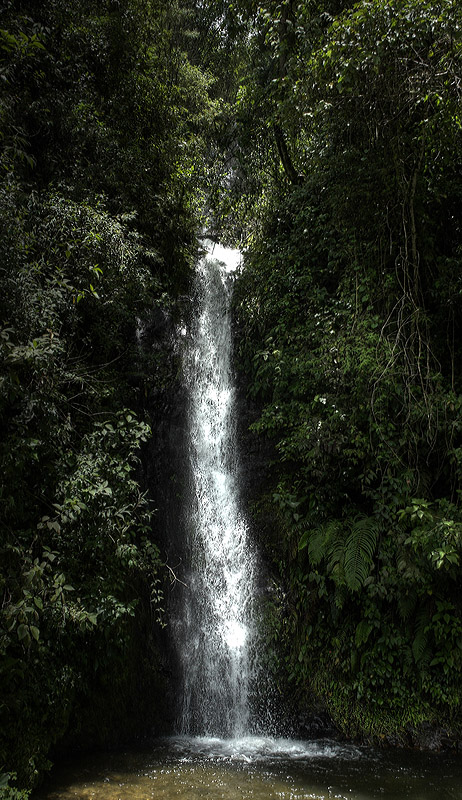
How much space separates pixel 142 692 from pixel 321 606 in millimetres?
2585

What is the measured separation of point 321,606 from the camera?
6820 millimetres

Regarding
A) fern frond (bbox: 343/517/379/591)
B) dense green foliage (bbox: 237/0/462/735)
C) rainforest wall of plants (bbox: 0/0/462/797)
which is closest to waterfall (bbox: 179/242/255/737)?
rainforest wall of plants (bbox: 0/0/462/797)

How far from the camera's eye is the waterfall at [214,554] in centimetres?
677

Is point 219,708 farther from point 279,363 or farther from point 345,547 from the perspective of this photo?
point 279,363

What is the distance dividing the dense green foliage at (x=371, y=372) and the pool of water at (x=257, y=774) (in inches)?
23.1

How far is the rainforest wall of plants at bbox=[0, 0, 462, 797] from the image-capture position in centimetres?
525

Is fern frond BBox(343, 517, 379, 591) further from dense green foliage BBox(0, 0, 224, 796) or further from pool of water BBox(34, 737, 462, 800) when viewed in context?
dense green foliage BBox(0, 0, 224, 796)

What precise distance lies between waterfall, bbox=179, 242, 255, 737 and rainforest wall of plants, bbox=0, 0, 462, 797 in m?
0.43

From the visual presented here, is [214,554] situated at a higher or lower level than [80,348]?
lower

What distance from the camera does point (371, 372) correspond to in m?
6.89

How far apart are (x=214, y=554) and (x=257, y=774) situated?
3.14 m

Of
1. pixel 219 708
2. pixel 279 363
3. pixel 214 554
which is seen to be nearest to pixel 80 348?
pixel 279 363

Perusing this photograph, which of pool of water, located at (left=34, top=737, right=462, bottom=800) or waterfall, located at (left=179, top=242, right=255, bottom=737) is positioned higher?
waterfall, located at (left=179, top=242, right=255, bottom=737)

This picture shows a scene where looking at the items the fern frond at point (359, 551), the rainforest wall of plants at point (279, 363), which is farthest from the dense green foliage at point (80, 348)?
the fern frond at point (359, 551)
